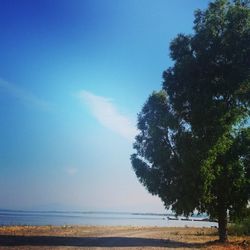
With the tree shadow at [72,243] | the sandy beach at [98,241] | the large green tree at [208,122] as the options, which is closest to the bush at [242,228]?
the sandy beach at [98,241]

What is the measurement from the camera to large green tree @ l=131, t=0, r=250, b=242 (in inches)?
1481

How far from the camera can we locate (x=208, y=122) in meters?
37.6

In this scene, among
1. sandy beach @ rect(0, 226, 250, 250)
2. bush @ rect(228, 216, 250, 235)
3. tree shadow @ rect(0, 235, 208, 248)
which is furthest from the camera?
bush @ rect(228, 216, 250, 235)

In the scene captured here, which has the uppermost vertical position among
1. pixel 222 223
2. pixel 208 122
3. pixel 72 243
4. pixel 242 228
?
pixel 208 122

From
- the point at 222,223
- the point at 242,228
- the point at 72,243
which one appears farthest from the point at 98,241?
the point at 242,228

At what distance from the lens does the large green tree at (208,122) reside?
123 ft

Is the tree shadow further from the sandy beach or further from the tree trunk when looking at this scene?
the tree trunk

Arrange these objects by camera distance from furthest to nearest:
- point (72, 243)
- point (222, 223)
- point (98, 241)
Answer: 1. point (222, 223)
2. point (98, 241)
3. point (72, 243)

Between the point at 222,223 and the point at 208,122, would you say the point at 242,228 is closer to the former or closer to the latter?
the point at 222,223

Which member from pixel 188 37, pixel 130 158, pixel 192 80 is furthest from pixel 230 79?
pixel 130 158

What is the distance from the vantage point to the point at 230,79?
38594 mm

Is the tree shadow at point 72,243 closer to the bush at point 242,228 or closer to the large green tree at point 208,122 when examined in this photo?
the large green tree at point 208,122

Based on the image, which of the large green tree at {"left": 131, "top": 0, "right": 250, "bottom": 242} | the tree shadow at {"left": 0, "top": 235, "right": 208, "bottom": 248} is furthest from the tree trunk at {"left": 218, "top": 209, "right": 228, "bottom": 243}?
the tree shadow at {"left": 0, "top": 235, "right": 208, "bottom": 248}

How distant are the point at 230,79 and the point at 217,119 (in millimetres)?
3955
